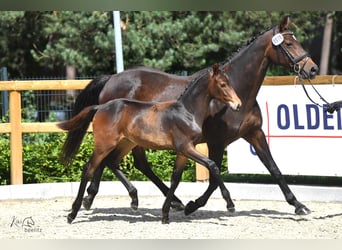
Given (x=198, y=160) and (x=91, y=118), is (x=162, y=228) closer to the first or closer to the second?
(x=198, y=160)

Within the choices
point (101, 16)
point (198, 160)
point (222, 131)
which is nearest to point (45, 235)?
point (198, 160)

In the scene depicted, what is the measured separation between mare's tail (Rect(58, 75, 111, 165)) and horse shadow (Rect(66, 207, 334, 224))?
733mm

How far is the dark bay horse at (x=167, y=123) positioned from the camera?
25.6ft

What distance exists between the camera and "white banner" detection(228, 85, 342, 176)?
9.70m

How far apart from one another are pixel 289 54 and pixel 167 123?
4.90 ft

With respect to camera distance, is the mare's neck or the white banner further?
the white banner

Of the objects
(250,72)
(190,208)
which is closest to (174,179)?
(190,208)

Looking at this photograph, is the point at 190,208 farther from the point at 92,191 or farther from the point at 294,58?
the point at 294,58

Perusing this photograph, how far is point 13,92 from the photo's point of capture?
10609mm

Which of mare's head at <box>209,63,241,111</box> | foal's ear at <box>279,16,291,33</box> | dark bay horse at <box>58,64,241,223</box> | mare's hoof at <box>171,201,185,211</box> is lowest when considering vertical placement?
mare's hoof at <box>171,201,185,211</box>

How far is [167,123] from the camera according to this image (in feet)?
26.1

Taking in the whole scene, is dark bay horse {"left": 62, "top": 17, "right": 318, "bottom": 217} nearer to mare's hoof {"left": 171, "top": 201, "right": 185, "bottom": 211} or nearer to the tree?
mare's hoof {"left": 171, "top": 201, "right": 185, "bottom": 211}

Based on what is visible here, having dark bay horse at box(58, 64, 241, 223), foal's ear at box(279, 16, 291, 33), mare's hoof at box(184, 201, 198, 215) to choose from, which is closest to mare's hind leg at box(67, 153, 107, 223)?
dark bay horse at box(58, 64, 241, 223)

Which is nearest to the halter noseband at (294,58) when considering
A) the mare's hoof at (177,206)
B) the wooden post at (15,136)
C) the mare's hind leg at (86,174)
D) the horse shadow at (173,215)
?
the horse shadow at (173,215)
